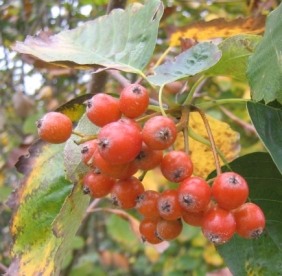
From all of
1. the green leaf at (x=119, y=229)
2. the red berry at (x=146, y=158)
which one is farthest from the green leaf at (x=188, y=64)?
the green leaf at (x=119, y=229)

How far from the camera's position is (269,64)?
0.85m

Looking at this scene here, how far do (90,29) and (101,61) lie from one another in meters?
0.15

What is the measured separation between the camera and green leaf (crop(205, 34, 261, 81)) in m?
0.93

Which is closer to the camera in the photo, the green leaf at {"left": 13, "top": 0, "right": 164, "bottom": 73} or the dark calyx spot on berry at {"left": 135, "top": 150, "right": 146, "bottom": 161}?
the dark calyx spot on berry at {"left": 135, "top": 150, "right": 146, "bottom": 161}

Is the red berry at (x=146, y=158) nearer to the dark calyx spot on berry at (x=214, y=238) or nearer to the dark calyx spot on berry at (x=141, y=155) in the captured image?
the dark calyx spot on berry at (x=141, y=155)

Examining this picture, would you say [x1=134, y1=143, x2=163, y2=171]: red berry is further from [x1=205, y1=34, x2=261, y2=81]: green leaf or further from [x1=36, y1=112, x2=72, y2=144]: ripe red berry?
[x1=205, y1=34, x2=261, y2=81]: green leaf

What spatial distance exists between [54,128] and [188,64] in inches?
11.8

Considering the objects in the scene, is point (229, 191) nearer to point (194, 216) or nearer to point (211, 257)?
point (194, 216)

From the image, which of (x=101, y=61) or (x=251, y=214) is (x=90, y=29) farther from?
(x=251, y=214)

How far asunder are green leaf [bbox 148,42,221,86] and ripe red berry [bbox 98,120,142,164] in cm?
18

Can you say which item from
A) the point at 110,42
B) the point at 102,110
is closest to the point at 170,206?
the point at 102,110

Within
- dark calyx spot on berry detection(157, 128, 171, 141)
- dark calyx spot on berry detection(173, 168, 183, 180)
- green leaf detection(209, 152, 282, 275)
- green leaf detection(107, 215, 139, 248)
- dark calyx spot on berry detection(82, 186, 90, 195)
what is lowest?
green leaf detection(107, 215, 139, 248)

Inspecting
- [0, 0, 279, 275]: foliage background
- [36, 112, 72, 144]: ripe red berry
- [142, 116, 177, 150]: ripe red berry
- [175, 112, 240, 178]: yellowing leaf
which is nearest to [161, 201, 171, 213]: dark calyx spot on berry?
[142, 116, 177, 150]: ripe red berry

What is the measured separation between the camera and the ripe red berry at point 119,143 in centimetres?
70
